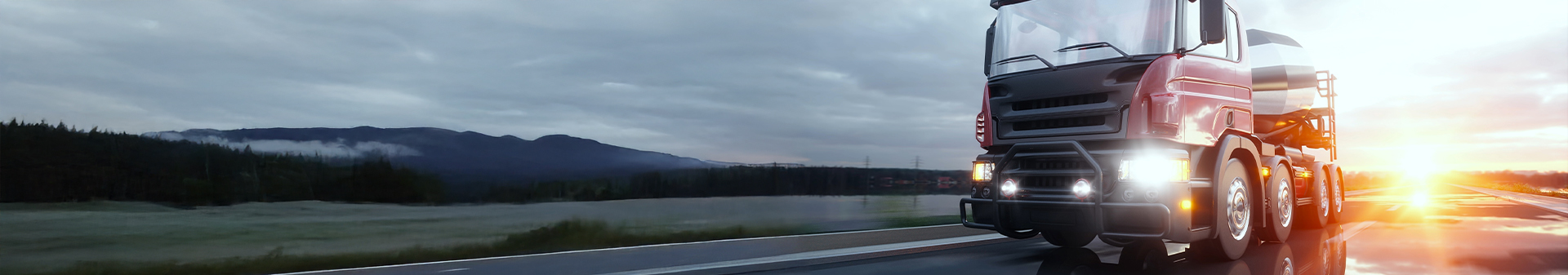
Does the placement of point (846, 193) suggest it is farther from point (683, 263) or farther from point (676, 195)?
point (683, 263)

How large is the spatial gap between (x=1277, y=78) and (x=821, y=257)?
21.2ft

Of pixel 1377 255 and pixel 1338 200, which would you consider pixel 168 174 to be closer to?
pixel 1377 255

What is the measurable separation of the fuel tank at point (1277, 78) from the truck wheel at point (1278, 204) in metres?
1.05

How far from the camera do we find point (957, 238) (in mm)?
8719

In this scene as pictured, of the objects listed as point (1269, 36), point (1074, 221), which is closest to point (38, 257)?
point (1074, 221)

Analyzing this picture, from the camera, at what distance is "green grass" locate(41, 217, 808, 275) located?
765cm

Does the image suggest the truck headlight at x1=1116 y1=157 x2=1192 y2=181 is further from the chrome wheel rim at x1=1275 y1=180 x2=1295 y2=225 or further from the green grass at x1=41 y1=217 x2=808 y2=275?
the green grass at x1=41 y1=217 x2=808 y2=275

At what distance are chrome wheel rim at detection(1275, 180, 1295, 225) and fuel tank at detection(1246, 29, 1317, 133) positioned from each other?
1.04m

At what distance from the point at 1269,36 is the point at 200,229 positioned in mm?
18138

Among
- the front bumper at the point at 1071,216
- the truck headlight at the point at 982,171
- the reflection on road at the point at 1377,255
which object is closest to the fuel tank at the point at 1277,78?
the reflection on road at the point at 1377,255

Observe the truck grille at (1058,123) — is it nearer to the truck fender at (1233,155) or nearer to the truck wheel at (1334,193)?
the truck fender at (1233,155)

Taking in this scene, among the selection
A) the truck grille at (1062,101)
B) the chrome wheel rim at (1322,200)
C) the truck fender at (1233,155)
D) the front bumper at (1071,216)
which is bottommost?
the front bumper at (1071,216)

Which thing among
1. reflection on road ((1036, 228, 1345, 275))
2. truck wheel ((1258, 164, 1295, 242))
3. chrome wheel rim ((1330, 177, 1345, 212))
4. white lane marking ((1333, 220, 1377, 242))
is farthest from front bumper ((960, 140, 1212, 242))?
chrome wheel rim ((1330, 177, 1345, 212))

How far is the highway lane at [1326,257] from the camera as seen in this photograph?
5.56m
